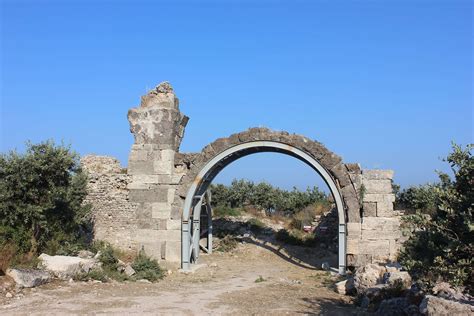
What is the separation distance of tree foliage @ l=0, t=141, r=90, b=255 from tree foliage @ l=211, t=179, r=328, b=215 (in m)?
11.8

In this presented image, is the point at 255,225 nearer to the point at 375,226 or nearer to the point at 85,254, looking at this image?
the point at 375,226

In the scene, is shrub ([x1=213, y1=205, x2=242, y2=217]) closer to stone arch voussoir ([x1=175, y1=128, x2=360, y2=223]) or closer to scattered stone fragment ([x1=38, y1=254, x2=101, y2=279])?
stone arch voussoir ([x1=175, y1=128, x2=360, y2=223])

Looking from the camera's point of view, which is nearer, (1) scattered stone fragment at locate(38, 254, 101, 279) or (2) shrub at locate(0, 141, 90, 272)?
(1) scattered stone fragment at locate(38, 254, 101, 279)

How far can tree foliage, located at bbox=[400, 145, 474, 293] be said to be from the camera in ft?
14.5

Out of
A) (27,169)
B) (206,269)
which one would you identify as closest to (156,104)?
(27,169)

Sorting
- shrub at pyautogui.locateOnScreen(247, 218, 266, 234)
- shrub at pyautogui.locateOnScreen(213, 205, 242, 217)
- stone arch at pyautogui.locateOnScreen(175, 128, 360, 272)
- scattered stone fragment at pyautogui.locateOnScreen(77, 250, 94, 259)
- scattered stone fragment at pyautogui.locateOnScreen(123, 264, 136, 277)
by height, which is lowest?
scattered stone fragment at pyautogui.locateOnScreen(123, 264, 136, 277)

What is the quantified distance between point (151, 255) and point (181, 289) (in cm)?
270

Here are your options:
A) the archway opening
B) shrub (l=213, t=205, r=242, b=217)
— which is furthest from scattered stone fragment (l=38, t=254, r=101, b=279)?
shrub (l=213, t=205, r=242, b=217)

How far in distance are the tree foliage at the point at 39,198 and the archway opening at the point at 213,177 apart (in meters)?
2.77

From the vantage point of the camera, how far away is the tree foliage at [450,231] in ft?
14.5

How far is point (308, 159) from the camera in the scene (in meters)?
11.8

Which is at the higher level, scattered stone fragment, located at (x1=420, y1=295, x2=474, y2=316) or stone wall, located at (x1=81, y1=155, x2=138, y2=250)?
stone wall, located at (x1=81, y1=155, x2=138, y2=250)

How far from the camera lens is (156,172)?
12.6 m

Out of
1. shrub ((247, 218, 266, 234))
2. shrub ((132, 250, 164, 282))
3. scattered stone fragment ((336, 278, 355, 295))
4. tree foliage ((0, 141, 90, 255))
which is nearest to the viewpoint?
scattered stone fragment ((336, 278, 355, 295))
